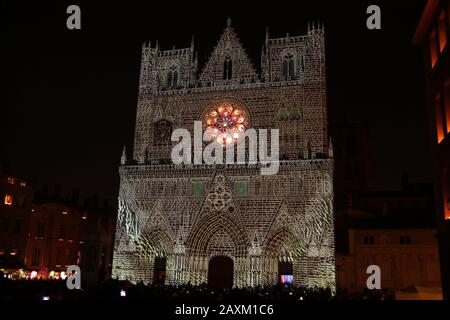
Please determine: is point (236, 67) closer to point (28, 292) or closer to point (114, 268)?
point (114, 268)

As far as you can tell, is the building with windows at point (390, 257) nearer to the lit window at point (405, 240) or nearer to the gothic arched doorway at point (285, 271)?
the lit window at point (405, 240)

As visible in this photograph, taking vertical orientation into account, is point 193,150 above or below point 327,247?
above

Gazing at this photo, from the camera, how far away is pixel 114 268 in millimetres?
33906

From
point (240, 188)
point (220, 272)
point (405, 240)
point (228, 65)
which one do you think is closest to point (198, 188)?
point (240, 188)

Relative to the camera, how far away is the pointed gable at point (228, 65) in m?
35.9

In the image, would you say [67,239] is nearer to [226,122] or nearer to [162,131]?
[162,131]

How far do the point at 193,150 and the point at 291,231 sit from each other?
9507mm

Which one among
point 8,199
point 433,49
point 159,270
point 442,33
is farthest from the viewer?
point 8,199

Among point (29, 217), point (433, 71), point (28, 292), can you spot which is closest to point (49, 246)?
point (29, 217)

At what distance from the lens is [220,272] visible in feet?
109

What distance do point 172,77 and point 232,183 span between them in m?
10.4

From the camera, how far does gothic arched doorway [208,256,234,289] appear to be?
108ft
